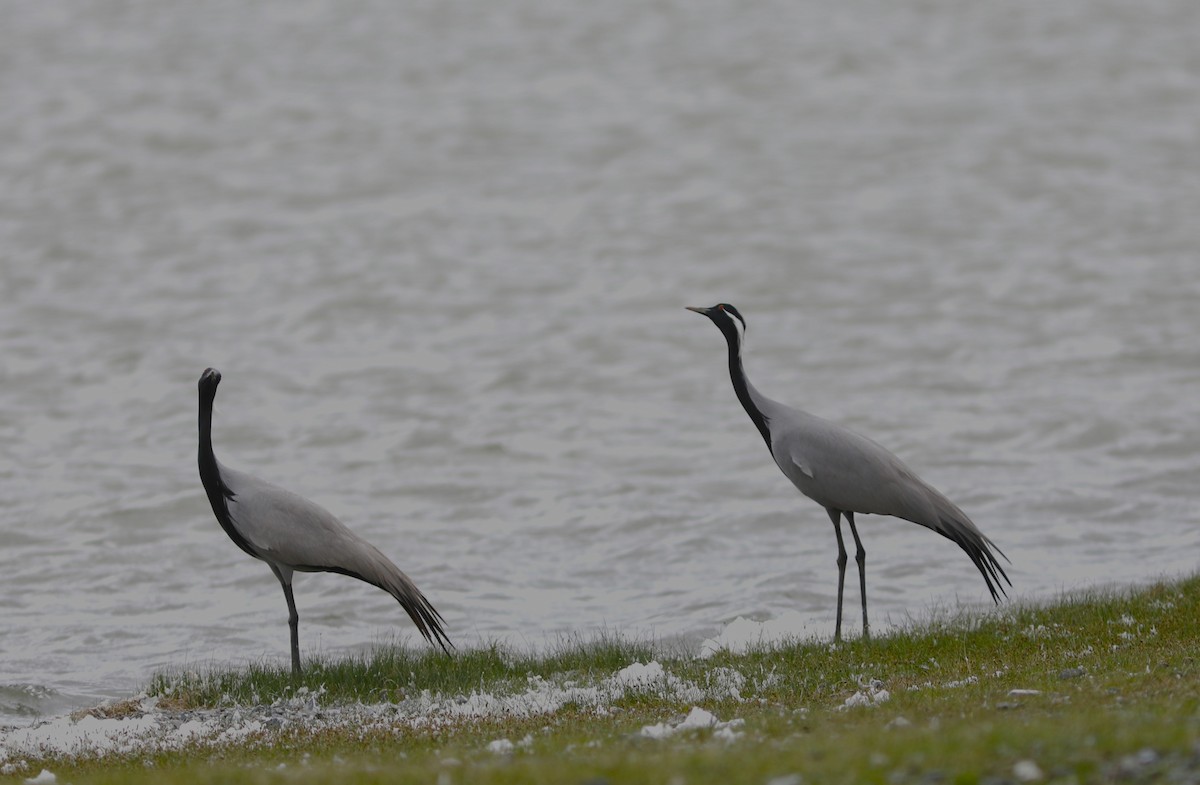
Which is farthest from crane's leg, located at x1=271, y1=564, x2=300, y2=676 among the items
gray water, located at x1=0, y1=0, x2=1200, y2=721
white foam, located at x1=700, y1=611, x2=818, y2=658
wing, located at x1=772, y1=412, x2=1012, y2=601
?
wing, located at x1=772, y1=412, x2=1012, y2=601

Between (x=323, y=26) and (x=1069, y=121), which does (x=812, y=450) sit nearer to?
(x=1069, y=121)

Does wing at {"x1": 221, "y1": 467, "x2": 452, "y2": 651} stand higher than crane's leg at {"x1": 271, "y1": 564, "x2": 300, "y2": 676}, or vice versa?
wing at {"x1": 221, "y1": 467, "x2": 452, "y2": 651}

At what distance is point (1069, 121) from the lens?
1928 inches

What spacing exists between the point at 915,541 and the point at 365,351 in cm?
1586

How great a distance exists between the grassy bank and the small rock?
0.01 m

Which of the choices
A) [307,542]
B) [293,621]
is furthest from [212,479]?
[293,621]

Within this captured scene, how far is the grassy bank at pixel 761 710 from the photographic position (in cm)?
782

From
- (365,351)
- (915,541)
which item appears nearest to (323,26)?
(365,351)

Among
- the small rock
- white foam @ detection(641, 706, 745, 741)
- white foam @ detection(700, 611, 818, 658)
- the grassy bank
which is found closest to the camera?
the small rock

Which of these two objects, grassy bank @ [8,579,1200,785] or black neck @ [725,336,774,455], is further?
black neck @ [725,336,774,455]

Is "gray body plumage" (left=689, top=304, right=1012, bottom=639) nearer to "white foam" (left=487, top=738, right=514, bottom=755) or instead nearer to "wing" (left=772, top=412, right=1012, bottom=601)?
"wing" (left=772, top=412, right=1012, bottom=601)

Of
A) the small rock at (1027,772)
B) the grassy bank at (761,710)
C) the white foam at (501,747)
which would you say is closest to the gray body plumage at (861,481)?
the grassy bank at (761,710)

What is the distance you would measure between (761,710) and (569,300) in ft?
87.8

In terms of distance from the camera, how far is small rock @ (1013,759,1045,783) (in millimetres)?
7344
